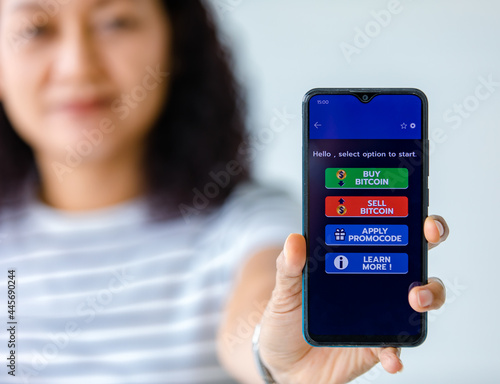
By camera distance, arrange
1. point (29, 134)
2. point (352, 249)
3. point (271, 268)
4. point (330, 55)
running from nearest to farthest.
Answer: point (352, 249)
point (271, 268)
point (29, 134)
point (330, 55)

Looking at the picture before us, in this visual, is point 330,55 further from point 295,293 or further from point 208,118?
point 295,293

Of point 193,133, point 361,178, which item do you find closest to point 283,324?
point 361,178

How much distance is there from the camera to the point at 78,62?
0.63 m

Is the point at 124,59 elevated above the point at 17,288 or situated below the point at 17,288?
above

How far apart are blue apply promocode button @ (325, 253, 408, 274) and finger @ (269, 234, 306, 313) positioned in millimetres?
31

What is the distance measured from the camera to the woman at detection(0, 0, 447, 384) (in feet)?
2.10

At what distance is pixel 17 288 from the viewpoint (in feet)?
2.37

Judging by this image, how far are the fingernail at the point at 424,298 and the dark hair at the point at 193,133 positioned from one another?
0.38m

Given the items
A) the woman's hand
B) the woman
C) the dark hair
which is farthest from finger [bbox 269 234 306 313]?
the dark hair

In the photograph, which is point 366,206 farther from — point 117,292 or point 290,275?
point 117,292

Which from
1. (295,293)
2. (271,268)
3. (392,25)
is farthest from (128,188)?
(392,25)

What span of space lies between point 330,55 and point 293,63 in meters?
0.06

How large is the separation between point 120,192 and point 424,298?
1.57 ft

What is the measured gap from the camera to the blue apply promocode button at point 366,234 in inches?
15.9
